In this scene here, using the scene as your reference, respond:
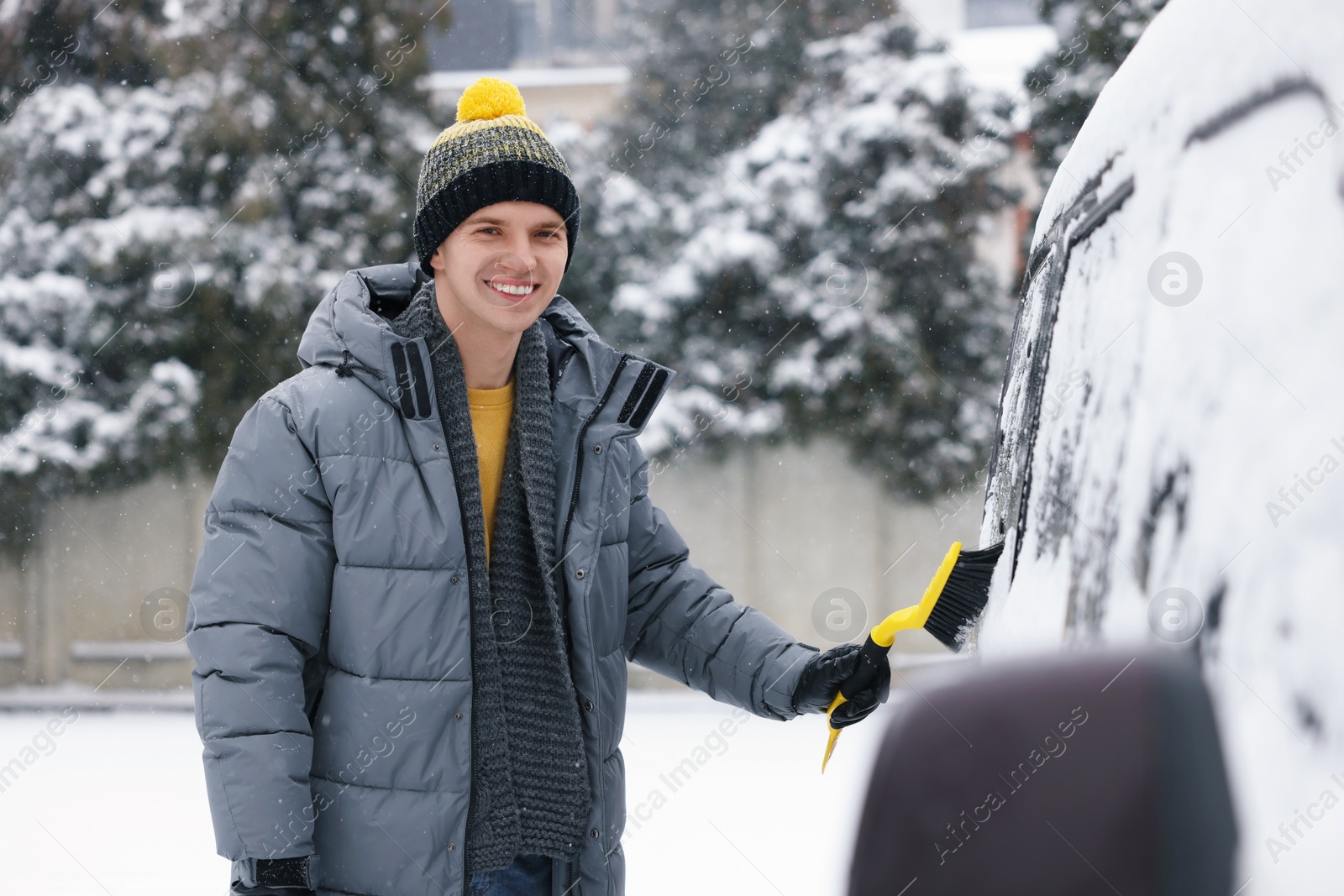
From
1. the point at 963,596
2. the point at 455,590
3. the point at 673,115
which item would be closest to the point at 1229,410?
the point at 963,596

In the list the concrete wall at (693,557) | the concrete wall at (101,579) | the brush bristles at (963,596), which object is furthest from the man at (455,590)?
the concrete wall at (101,579)

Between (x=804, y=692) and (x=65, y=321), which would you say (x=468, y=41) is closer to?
(x=65, y=321)

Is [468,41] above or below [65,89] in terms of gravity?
above

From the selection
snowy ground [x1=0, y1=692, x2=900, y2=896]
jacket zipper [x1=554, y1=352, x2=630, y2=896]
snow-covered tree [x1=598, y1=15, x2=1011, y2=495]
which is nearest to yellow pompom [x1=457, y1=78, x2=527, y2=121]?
jacket zipper [x1=554, y1=352, x2=630, y2=896]

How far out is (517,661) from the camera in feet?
5.61

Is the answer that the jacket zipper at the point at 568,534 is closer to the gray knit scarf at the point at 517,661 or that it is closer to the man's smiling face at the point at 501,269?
the gray knit scarf at the point at 517,661

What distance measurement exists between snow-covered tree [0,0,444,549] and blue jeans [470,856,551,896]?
23.2 ft

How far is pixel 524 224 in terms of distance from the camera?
183 cm

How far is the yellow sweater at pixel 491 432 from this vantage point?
1788mm

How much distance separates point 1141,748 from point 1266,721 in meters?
0.14

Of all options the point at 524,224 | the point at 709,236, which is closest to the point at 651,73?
the point at 709,236

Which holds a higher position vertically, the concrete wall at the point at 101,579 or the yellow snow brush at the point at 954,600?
the yellow snow brush at the point at 954,600

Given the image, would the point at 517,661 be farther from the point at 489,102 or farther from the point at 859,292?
the point at 859,292

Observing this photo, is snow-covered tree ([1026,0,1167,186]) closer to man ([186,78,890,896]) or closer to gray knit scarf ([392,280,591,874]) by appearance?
man ([186,78,890,896])
